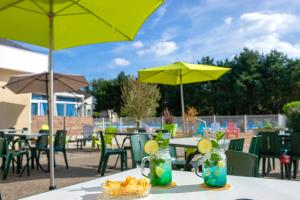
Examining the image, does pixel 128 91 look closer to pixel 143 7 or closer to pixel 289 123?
pixel 289 123

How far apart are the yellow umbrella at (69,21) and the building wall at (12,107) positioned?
30.4 feet

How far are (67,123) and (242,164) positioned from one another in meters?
15.4

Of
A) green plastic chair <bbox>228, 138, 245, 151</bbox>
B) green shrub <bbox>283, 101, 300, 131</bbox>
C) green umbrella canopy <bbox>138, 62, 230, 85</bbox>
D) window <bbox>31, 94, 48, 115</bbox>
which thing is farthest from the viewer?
window <bbox>31, 94, 48, 115</bbox>

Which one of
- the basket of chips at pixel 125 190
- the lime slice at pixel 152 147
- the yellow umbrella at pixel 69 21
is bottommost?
the basket of chips at pixel 125 190

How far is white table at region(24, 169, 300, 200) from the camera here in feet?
5.47

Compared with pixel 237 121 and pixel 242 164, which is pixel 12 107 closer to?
pixel 237 121

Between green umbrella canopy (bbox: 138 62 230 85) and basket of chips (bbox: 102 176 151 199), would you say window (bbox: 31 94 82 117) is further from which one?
basket of chips (bbox: 102 176 151 199)

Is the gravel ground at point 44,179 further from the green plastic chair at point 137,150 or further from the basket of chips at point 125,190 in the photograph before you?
the basket of chips at point 125,190

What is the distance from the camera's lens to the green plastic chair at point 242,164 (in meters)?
2.38

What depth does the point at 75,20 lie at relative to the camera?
13.6ft

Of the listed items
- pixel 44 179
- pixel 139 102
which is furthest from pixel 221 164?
pixel 139 102

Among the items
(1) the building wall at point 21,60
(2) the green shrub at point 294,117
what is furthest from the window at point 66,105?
(2) the green shrub at point 294,117

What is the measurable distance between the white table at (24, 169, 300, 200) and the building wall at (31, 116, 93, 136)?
1366cm

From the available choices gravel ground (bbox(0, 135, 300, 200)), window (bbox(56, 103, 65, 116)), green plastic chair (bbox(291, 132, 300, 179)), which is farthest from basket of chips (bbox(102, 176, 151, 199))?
window (bbox(56, 103, 65, 116))
